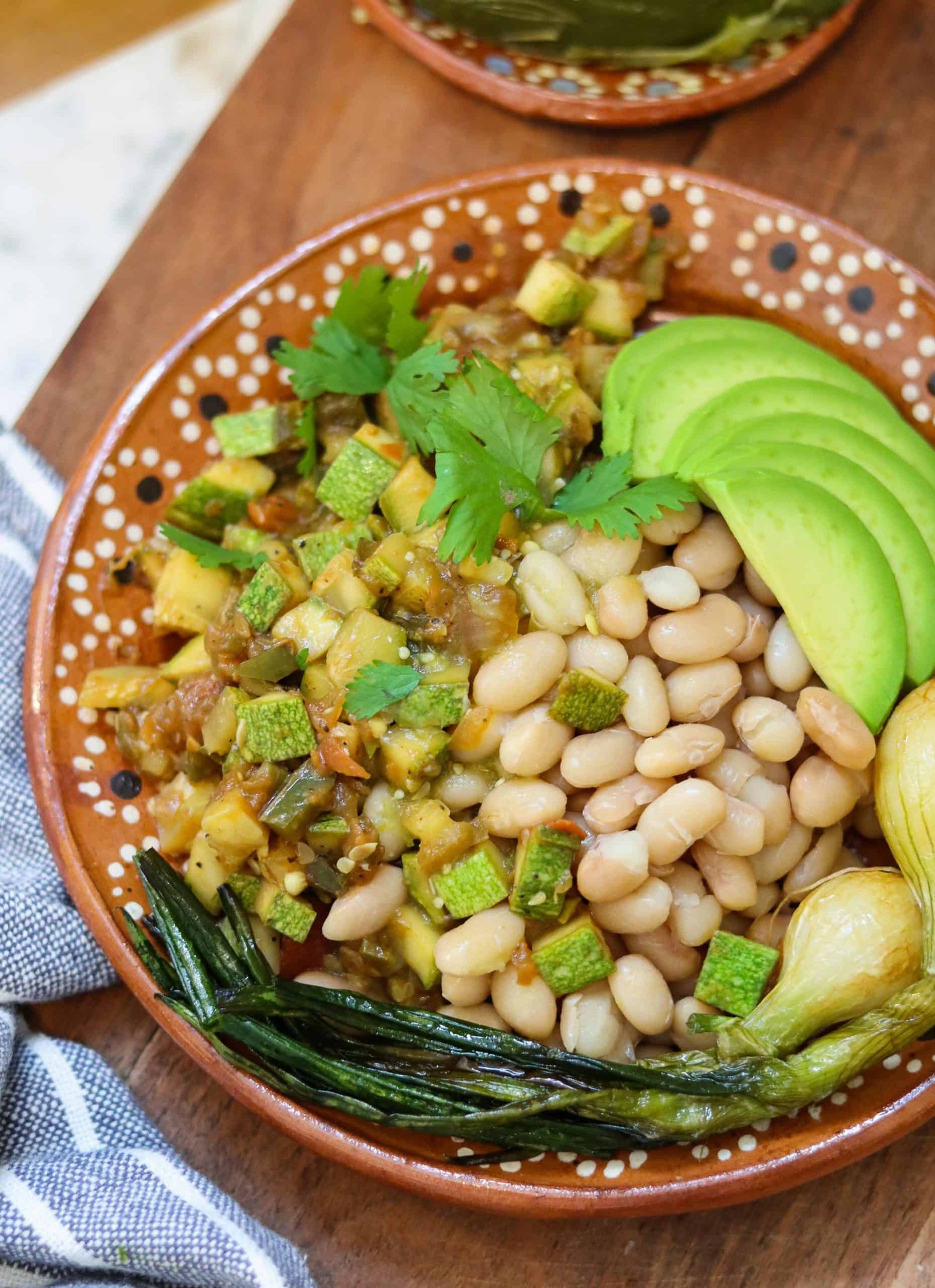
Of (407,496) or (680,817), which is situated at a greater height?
(407,496)

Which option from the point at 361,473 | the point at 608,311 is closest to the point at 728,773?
the point at 361,473

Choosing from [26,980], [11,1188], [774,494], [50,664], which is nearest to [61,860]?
[26,980]

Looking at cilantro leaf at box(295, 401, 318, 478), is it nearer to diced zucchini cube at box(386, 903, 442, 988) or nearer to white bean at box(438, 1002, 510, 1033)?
diced zucchini cube at box(386, 903, 442, 988)

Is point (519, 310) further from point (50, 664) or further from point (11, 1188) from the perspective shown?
point (11, 1188)

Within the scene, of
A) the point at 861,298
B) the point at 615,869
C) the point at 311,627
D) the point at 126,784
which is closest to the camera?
the point at 615,869

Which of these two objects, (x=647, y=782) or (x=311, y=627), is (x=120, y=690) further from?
(x=647, y=782)

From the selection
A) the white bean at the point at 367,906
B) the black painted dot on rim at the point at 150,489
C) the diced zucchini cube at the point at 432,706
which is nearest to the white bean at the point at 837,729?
the diced zucchini cube at the point at 432,706
